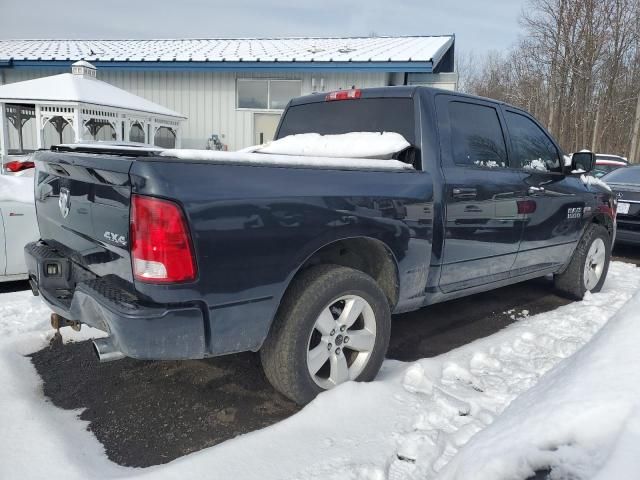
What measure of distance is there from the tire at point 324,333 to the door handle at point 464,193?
2.98 feet

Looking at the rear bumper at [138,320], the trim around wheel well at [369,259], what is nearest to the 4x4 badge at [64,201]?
the rear bumper at [138,320]

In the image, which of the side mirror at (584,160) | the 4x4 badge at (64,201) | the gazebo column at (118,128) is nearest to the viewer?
the 4x4 badge at (64,201)

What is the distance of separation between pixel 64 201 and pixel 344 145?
1.76 meters

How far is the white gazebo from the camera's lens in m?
11.8

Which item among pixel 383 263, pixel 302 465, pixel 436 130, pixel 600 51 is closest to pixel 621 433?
pixel 302 465

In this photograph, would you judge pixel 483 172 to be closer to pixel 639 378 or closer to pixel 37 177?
pixel 639 378

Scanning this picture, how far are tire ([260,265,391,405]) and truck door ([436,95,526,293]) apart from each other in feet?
2.50

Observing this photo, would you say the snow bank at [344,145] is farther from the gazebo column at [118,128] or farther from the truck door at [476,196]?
the gazebo column at [118,128]

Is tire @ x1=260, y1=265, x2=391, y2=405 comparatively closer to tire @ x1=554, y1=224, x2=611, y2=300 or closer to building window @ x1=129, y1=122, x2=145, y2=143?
tire @ x1=554, y1=224, x2=611, y2=300

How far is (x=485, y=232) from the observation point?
370cm

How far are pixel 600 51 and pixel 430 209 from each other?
30858mm

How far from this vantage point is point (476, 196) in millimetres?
3566

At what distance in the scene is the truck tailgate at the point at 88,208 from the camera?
2277 millimetres

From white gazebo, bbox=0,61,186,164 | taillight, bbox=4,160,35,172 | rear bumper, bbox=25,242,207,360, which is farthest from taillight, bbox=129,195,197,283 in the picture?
white gazebo, bbox=0,61,186,164
